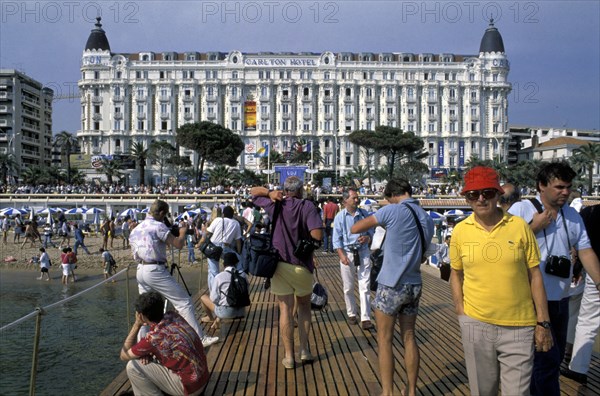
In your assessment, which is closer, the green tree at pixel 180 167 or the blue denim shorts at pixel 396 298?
the blue denim shorts at pixel 396 298

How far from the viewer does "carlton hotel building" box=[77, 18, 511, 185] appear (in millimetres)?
94438

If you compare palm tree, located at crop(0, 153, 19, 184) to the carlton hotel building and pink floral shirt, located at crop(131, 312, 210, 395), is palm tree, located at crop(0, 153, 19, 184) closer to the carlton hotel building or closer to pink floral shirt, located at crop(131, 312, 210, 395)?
the carlton hotel building

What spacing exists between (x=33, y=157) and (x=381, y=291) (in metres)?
95.0

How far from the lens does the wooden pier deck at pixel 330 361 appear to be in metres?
4.71

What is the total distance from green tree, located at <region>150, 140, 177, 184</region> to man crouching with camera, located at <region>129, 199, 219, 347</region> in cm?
8011

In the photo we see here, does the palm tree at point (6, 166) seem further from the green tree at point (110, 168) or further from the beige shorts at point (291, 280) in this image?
the beige shorts at point (291, 280)

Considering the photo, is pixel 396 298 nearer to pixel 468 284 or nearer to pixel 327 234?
pixel 468 284

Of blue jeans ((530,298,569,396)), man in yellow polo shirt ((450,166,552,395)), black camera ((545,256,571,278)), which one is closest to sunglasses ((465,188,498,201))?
man in yellow polo shirt ((450,166,552,395))

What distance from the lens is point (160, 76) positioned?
3765 inches

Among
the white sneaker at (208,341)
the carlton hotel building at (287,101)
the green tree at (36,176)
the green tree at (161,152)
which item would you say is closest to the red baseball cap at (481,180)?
the white sneaker at (208,341)

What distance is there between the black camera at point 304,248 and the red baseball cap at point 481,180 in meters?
1.89

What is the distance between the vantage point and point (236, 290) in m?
6.86

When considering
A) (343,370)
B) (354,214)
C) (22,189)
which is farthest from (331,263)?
(22,189)

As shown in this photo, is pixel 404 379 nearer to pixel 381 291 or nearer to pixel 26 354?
pixel 381 291
